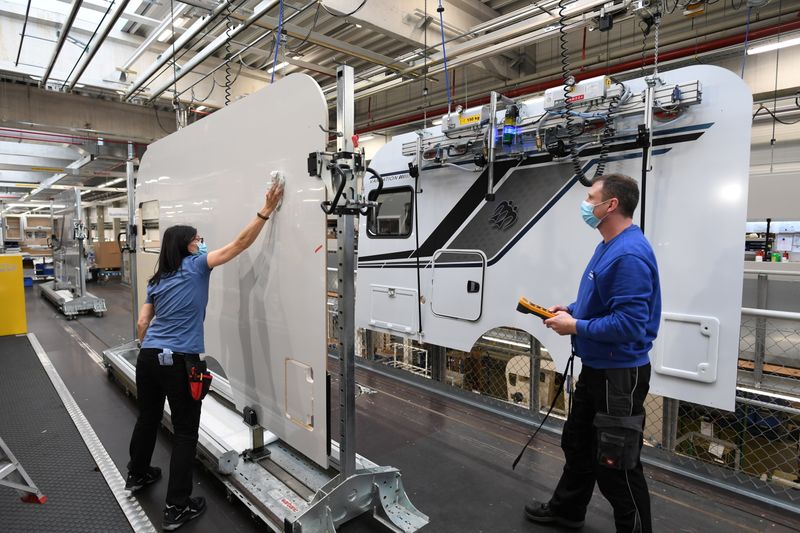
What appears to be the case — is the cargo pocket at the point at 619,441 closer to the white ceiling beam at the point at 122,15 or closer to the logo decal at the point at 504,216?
the logo decal at the point at 504,216

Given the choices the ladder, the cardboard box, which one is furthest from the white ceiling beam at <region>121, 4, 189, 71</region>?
the cardboard box

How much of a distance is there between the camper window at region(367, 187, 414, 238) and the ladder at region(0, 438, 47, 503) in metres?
2.94

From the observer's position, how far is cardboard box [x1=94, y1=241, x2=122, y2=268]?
13.3 m

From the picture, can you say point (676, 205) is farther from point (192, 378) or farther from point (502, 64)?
point (502, 64)

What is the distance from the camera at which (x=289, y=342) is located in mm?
2209

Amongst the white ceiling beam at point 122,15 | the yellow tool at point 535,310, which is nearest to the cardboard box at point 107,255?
the white ceiling beam at point 122,15

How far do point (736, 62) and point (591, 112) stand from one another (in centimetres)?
387

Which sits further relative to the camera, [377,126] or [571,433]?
[377,126]

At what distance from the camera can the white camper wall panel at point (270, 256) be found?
2043mm

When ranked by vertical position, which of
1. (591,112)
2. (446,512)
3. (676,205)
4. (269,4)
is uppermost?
(269,4)

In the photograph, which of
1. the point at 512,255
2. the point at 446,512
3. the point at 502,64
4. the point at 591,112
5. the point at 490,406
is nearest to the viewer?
the point at 446,512

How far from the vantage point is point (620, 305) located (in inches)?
67.9

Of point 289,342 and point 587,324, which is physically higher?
point 587,324

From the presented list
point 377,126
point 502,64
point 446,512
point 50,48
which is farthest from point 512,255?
point 50,48
